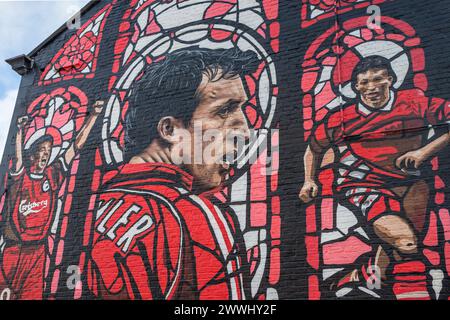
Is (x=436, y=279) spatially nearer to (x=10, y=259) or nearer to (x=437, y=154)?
(x=437, y=154)

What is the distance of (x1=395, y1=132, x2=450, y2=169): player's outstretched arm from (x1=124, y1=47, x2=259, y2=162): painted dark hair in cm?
214

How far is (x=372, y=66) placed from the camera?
18.9 feet

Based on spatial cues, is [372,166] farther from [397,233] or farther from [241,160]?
[241,160]

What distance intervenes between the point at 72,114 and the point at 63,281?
2.32 m

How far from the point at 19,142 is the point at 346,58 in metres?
4.67

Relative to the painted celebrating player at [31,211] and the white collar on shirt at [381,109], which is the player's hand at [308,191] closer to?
the white collar on shirt at [381,109]

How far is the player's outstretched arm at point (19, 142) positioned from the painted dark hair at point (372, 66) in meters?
4.65

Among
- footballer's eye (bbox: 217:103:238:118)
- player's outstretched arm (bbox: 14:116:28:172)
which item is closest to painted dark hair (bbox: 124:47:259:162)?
footballer's eye (bbox: 217:103:238:118)

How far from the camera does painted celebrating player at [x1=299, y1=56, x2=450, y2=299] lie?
5004 millimetres

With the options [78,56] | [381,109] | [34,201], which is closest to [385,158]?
[381,109]

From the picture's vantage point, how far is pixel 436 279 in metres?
4.77

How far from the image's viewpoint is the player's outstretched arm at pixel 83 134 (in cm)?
703

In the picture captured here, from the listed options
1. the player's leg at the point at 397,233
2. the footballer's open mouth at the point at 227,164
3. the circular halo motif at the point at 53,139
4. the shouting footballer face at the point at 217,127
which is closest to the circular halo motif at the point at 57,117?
the circular halo motif at the point at 53,139

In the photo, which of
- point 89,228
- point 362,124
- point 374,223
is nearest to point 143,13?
point 89,228
